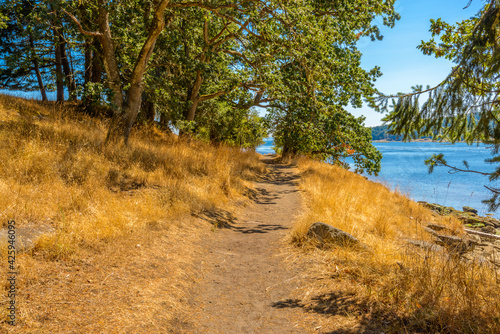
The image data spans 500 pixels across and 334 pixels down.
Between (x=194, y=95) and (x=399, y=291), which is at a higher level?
(x=194, y=95)

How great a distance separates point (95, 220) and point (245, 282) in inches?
102

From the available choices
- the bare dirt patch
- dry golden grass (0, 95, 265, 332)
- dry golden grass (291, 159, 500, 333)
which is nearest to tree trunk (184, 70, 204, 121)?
dry golden grass (0, 95, 265, 332)

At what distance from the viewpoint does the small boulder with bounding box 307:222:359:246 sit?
16.1ft

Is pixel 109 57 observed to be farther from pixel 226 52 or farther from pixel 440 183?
pixel 440 183

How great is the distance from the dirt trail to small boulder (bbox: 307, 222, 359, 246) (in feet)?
2.73

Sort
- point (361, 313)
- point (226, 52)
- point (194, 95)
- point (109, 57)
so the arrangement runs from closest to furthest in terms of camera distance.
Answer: point (361, 313)
point (109, 57)
point (226, 52)
point (194, 95)

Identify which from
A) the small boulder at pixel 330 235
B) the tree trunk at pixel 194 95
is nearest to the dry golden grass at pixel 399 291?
the small boulder at pixel 330 235

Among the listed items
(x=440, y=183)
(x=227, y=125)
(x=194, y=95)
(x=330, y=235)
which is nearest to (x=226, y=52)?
(x=194, y=95)

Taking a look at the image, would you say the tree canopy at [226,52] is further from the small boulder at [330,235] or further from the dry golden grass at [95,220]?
the small boulder at [330,235]

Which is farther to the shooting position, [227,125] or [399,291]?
[227,125]

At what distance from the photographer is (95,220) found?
422 centimetres

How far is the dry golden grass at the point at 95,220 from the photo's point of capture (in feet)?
9.29

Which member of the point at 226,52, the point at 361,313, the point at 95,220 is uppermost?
the point at 226,52

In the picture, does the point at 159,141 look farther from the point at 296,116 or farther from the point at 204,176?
the point at 296,116
